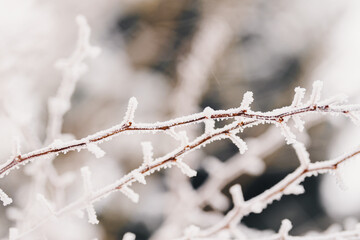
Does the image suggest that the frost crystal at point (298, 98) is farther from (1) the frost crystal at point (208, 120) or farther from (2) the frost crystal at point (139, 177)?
(2) the frost crystal at point (139, 177)

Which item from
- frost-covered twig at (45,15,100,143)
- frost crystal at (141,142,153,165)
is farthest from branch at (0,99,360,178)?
frost-covered twig at (45,15,100,143)

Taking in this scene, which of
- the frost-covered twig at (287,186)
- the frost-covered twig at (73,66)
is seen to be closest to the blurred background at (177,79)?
the frost-covered twig at (73,66)

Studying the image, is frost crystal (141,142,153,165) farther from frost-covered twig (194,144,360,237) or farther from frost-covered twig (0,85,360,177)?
frost-covered twig (194,144,360,237)

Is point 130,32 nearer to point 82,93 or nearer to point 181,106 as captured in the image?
point 82,93

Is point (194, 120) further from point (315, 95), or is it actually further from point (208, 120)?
point (315, 95)

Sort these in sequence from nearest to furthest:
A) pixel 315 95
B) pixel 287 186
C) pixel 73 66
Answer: pixel 315 95
pixel 287 186
pixel 73 66

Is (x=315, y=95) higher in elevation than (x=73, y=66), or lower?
lower

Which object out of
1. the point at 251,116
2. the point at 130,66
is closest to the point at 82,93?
the point at 130,66

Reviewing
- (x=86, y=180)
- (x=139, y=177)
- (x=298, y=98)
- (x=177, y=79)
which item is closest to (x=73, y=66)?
(x=86, y=180)
